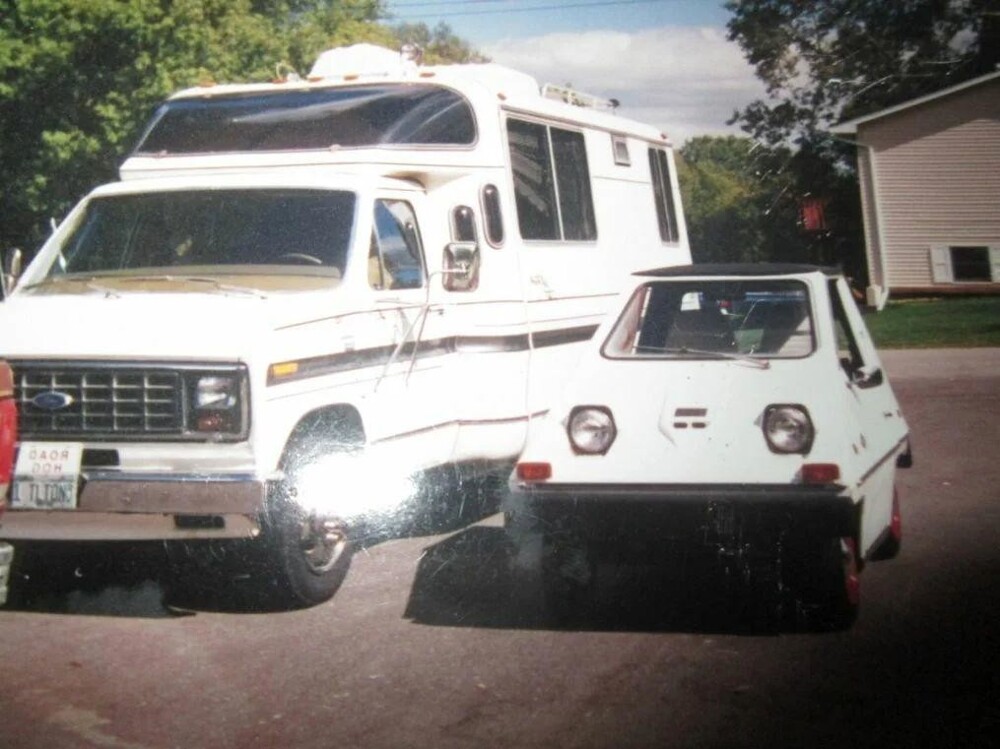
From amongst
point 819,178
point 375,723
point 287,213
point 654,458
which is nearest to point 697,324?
point 654,458

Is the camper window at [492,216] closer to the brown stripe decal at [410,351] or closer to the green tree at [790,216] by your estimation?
the brown stripe decal at [410,351]

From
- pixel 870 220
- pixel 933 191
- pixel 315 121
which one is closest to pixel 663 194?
pixel 315 121

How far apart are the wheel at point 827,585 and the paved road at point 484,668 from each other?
10 centimetres

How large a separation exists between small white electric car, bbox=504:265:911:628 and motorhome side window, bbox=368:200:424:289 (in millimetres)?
1579

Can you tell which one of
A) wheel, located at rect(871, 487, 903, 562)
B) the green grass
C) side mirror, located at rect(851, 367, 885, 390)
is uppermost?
side mirror, located at rect(851, 367, 885, 390)

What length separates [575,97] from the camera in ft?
42.2

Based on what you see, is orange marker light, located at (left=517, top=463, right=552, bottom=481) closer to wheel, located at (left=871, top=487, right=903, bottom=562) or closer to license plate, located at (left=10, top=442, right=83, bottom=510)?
license plate, located at (left=10, top=442, right=83, bottom=510)

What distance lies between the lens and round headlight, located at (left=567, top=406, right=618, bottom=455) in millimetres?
7258

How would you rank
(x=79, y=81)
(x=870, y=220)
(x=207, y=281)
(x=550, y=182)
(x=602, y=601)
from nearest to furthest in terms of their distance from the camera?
(x=602, y=601) < (x=207, y=281) < (x=550, y=182) < (x=79, y=81) < (x=870, y=220)

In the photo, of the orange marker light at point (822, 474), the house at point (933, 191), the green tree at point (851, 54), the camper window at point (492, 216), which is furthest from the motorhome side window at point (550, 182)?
the house at point (933, 191)

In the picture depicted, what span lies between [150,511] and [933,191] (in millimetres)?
30378

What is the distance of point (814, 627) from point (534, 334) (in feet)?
12.7

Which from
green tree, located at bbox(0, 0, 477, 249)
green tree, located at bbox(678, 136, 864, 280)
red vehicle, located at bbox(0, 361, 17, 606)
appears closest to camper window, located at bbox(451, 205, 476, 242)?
red vehicle, located at bbox(0, 361, 17, 606)

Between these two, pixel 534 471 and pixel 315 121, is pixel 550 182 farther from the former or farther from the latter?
pixel 534 471
